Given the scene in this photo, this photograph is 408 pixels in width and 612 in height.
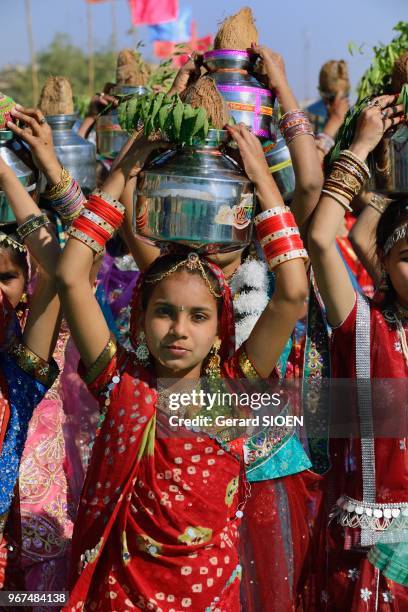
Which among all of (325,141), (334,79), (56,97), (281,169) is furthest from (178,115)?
(334,79)

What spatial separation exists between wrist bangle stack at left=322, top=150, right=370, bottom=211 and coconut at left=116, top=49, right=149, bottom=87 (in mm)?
3069

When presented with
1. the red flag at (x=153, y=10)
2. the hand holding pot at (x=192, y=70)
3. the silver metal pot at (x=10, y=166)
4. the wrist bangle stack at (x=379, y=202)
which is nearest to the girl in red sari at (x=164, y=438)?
the silver metal pot at (x=10, y=166)

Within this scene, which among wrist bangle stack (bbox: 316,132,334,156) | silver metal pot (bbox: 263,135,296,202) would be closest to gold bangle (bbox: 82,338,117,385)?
silver metal pot (bbox: 263,135,296,202)

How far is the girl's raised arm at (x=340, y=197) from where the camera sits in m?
2.95

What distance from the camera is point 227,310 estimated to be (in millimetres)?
2893

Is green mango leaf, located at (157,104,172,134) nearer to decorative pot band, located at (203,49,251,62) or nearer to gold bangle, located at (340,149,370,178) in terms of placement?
gold bangle, located at (340,149,370,178)

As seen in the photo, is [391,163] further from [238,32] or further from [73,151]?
[73,151]

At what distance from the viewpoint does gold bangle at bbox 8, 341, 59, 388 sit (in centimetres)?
301

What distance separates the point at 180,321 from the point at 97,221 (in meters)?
0.38

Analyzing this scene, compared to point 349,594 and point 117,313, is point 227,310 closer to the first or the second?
point 349,594

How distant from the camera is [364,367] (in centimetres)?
316

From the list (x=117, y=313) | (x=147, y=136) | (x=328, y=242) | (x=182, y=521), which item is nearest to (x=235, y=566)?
(x=182, y=521)

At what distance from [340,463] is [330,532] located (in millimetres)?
253

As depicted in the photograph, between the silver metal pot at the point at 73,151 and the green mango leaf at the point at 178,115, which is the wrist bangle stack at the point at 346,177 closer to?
the green mango leaf at the point at 178,115
